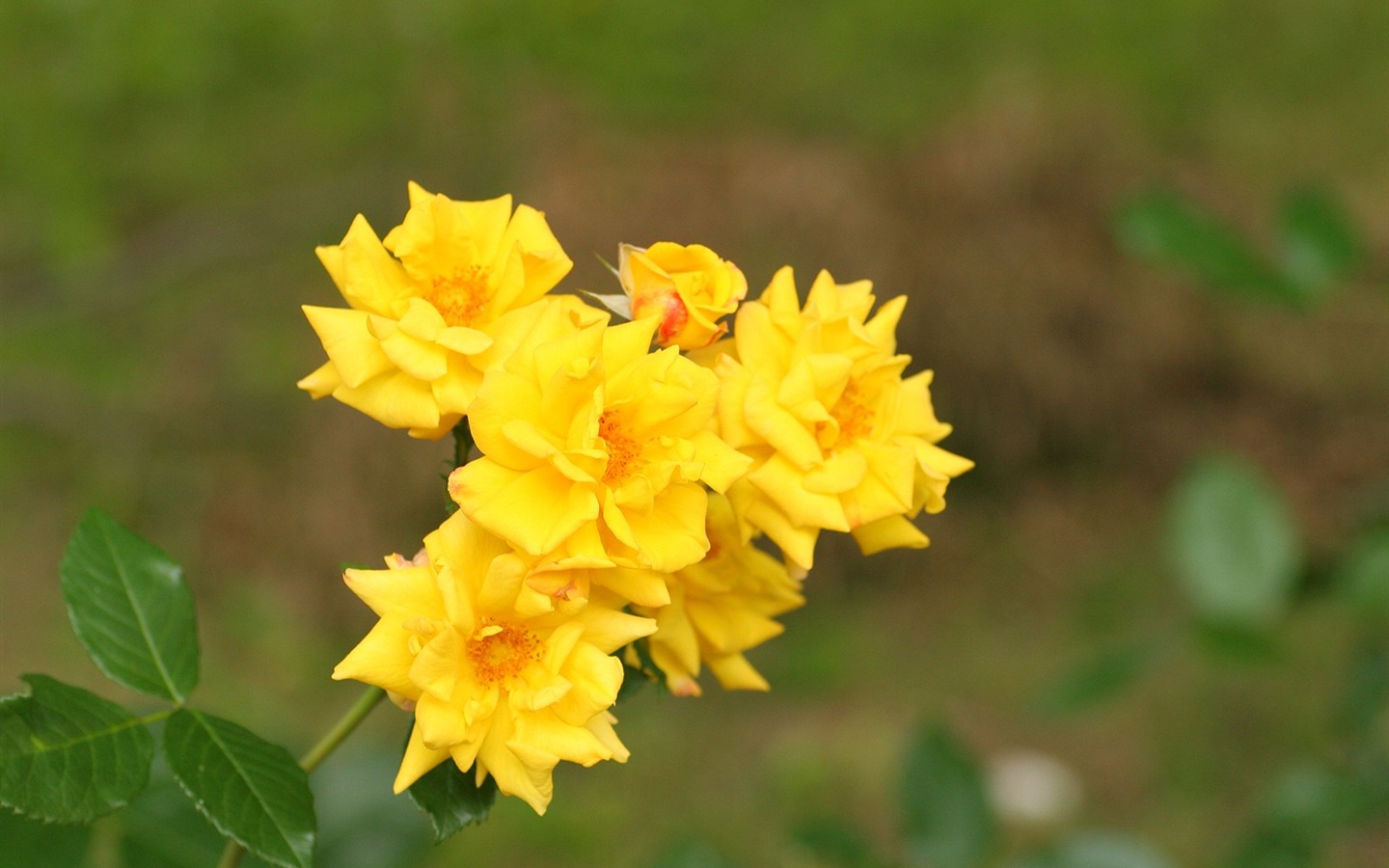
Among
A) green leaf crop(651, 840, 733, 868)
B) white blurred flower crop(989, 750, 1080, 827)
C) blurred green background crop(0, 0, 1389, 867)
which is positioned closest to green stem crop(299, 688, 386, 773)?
green leaf crop(651, 840, 733, 868)

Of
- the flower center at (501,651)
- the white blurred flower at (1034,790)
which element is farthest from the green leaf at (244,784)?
the white blurred flower at (1034,790)

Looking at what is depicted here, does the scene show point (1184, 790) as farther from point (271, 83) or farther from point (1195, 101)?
point (271, 83)

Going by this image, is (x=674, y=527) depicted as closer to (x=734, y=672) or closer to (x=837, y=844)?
(x=734, y=672)

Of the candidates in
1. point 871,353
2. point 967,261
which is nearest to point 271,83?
point 967,261

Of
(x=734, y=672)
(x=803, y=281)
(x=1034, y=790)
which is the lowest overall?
(x=1034, y=790)

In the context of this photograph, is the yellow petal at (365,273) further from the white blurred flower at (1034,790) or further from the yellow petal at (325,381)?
the white blurred flower at (1034,790)

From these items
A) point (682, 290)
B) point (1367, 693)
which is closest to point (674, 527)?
point (682, 290)
